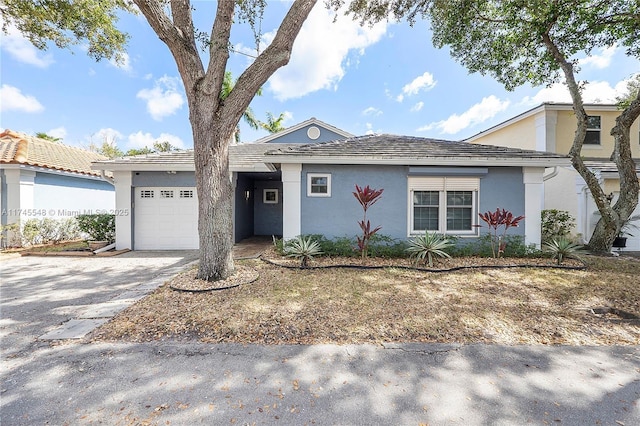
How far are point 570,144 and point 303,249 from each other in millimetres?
13666

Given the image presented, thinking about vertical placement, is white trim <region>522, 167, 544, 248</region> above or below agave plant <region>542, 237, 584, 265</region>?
above

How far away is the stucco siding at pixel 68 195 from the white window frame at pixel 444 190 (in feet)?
45.0

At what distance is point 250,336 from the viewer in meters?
3.30

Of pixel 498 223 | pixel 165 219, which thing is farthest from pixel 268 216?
pixel 498 223

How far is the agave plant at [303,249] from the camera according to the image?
6352 mm

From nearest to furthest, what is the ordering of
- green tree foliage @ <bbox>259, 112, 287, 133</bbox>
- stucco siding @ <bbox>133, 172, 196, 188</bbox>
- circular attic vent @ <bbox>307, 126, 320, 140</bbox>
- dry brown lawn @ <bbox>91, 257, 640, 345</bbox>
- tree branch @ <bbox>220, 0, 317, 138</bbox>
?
dry brown lawn @ <bbox>91, 257, 640, 345</bbox>
tree branch @ <bbox>220, 0, 317, 138</bbox>
stucco siding @ <bbox>133, 172, 196, 188</bbox>
circular attic vent @ <bbox>307, 126, 320, 140</bbox>
green tree foliage @ <bbox>259, 112, 287, 133</bbox>

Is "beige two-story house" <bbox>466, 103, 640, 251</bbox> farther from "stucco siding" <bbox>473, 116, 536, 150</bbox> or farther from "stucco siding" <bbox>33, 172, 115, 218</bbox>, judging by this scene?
"stucco siding" <bbox>33, 172, 115, 218</bbox>

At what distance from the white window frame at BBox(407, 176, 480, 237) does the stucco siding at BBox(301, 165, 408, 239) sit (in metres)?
0.22

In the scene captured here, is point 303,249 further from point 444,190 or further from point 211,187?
point 444,190

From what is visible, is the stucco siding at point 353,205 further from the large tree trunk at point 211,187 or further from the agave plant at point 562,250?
the agave plant at point 562,250

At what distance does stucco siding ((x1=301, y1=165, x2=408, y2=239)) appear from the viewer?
757 centimetres

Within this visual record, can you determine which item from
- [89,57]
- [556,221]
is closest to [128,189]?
[89,57]

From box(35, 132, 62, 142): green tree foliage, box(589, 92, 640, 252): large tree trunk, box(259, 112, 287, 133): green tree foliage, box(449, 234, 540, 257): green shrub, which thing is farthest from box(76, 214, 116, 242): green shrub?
box(35, 132, 62, 142): green tree foliage

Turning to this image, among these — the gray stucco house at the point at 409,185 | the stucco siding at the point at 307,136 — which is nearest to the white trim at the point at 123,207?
the gray stucco house at the point at 409,185
